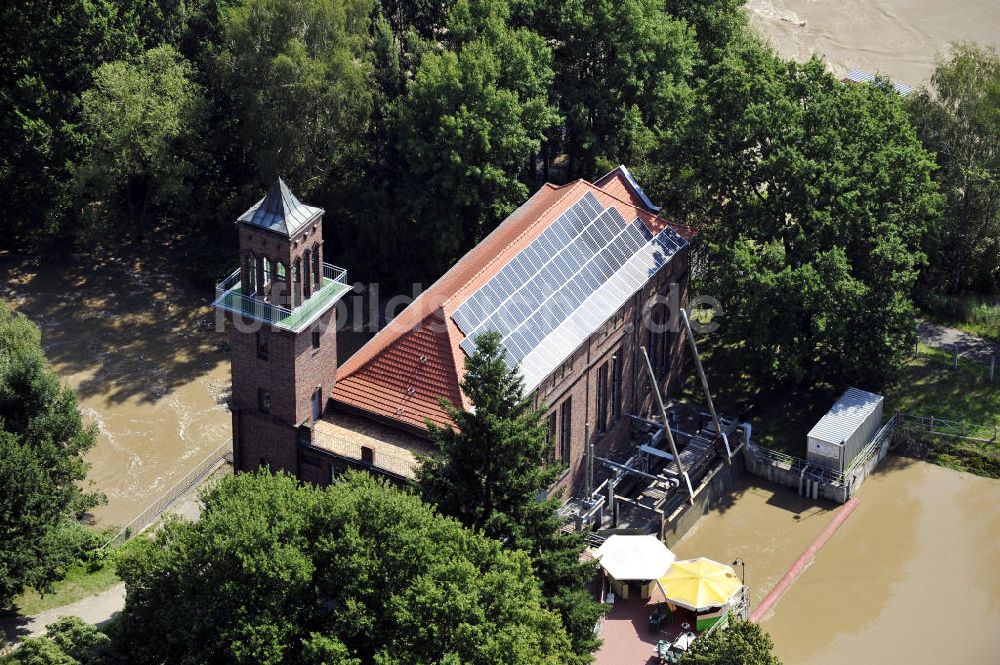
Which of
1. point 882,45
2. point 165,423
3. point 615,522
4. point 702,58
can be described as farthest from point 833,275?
point 882,45

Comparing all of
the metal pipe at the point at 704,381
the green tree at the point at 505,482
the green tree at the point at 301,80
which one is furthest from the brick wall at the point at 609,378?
the green tree at the point at 301,80

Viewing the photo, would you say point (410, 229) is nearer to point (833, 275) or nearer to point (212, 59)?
point (212, 59)

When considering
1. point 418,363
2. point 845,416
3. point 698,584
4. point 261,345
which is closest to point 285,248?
point 261,345

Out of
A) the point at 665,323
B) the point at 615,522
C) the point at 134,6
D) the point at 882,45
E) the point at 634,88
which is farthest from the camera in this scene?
the point at 882,45

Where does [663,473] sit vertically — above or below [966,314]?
below

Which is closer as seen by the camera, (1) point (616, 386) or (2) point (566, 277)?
(2) point (566, 277)

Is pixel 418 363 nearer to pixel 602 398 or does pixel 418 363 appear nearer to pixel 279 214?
pixel 279 214

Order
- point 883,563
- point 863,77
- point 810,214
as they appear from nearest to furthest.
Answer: point 883,563 → point 810,214 → point 863,77

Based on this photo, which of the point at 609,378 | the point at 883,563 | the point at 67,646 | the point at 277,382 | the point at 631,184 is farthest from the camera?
the point at 631,184

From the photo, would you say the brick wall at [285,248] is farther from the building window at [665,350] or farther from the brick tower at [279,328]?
the building window at [665,350]
